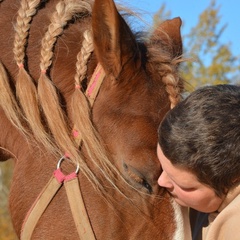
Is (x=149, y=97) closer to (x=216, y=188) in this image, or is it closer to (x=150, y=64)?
(x=150, y=64)

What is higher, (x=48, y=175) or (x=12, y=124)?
(x=12, y=124)

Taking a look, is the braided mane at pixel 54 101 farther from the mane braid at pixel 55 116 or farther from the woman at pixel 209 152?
the woman at pixel 209 152

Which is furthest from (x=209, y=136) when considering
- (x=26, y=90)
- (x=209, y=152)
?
(x=26, y=90)

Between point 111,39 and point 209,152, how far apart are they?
673mm

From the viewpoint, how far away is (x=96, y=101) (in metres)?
2.27

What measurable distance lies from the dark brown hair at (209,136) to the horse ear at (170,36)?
23.5 inches

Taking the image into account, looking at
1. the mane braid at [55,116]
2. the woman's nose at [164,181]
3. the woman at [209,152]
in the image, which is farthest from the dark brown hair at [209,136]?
the mane braid at [55,116]

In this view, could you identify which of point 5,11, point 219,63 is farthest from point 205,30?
point 5,11

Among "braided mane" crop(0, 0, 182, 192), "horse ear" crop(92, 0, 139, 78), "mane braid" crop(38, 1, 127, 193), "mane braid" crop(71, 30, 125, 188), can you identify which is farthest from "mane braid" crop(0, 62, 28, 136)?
"horse ear" crop(92, 0, 139, 78)

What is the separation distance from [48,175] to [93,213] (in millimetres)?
269

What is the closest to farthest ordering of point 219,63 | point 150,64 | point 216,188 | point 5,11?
point 216,188, point 150,64, point 5,11, point 219,63

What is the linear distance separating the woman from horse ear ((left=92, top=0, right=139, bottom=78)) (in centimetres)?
41

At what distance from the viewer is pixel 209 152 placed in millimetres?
1825

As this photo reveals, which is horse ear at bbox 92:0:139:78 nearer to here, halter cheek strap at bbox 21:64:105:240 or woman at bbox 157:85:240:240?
halter cheek strap at bbox 21:64:105:240
